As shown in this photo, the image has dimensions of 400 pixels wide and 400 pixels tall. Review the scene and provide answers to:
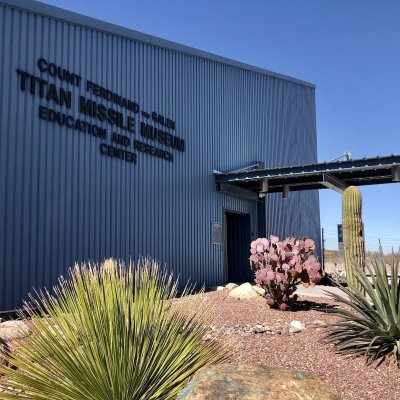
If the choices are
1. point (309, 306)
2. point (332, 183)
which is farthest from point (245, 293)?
point (332, 183)

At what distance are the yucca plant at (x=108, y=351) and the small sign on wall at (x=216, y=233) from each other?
41.5ft

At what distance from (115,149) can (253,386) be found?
33.5ft

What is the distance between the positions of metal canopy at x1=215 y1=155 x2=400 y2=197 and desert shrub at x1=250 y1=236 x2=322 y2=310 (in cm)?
593

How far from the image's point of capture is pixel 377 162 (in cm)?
1419

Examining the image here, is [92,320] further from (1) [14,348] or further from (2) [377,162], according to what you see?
(2) [377,162]

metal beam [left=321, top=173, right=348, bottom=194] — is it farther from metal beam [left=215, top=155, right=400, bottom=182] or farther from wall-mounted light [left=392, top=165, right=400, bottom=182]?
wall-mounted light [left=392, top=165, right=400, bottom=182]

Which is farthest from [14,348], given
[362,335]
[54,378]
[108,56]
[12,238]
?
[108,56]

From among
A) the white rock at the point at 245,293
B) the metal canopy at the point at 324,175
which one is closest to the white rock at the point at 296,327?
the white rock at the point at 245,293

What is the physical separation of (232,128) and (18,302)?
443 inches

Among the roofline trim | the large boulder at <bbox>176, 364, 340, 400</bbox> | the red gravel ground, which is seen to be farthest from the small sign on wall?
the large boulder at <bbox>176, 364, 340, 400</bbox>

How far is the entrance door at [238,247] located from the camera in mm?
18984

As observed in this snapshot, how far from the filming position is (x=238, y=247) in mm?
19453

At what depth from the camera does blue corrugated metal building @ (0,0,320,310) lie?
991 cm

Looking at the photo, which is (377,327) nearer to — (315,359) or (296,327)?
(315,359)
